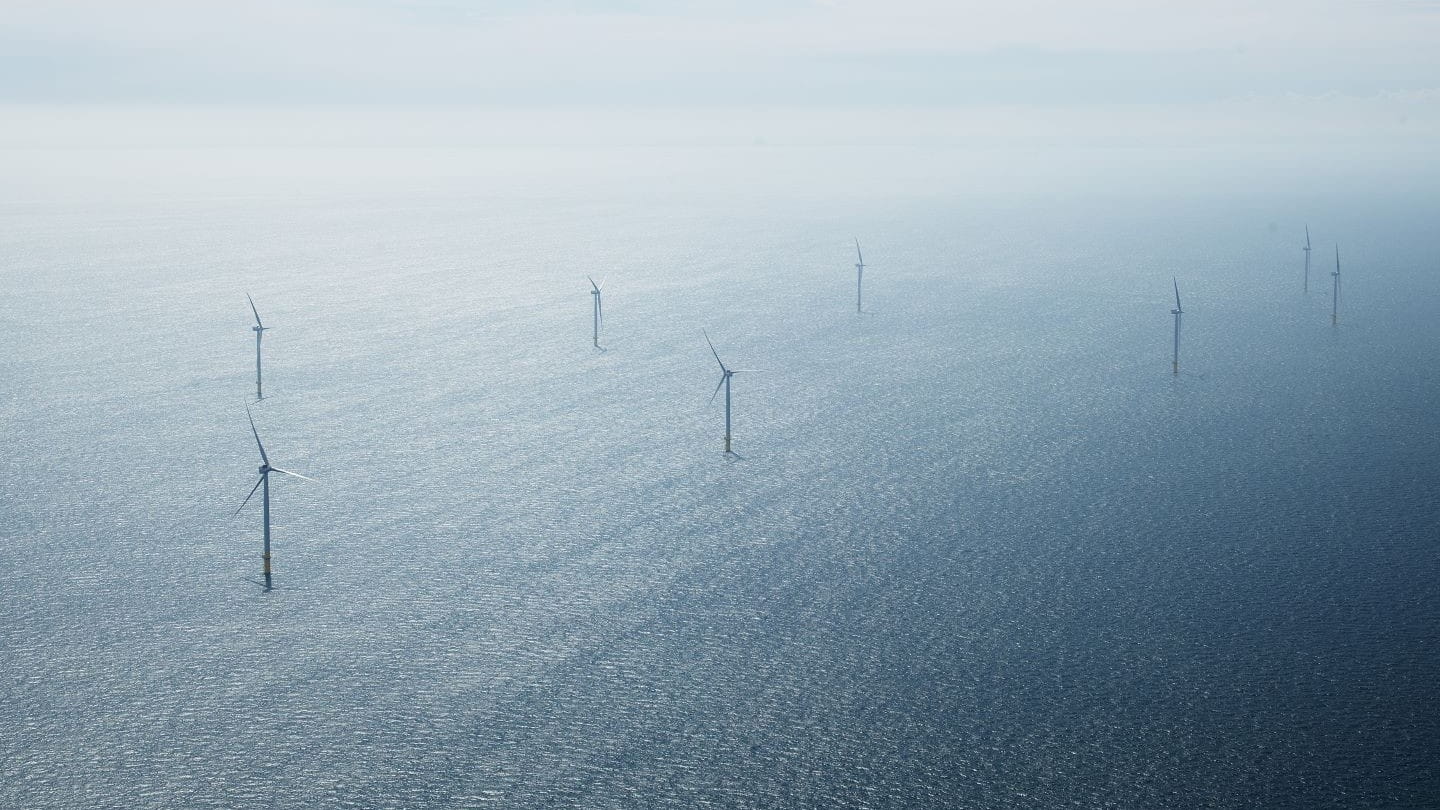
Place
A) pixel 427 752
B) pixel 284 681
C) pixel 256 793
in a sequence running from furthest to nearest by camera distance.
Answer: pixel 284 681 → pixel 427 752 → pixel 256 793

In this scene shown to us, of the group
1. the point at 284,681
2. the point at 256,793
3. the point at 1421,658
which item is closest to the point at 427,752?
the point at 256,793

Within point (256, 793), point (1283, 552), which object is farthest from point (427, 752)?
point (1283, 552)

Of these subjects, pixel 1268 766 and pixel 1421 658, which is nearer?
pixel 1268 766

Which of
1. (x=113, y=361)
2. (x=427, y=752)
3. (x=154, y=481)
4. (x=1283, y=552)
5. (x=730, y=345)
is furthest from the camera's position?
(x=730, y=345)

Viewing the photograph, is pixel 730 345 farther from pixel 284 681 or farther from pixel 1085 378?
pixel 284 681

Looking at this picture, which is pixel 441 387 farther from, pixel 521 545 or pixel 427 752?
pixel 427 752

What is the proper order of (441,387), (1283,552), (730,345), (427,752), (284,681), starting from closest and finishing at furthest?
(427,752) → (284,681) → (1283,552) → (441,387) → (730,345)
